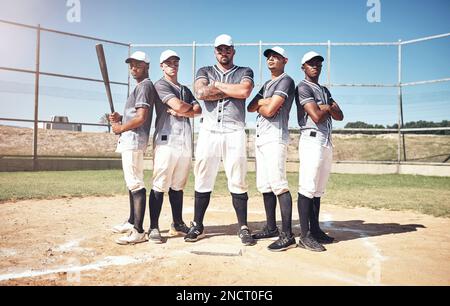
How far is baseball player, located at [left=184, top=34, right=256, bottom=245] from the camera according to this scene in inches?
177

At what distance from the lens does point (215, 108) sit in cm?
461

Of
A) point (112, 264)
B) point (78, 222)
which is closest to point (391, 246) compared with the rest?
point (112, 264)

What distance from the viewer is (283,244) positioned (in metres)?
4.18

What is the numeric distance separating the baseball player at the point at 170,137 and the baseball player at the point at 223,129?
0.24 meters

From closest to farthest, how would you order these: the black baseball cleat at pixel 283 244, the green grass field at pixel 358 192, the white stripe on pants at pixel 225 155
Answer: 1. the black baseball cleat at pixel 283 244
2. the white stripe on pants at pixel 225 155
3. the green grass field at pixel 358 192

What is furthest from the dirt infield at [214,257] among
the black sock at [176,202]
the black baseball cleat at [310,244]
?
the black sock at [176,202]

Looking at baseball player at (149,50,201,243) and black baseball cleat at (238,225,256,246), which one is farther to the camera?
baseball player at (149,50,201,243)

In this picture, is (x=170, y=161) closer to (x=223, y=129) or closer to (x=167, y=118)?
(x=167, y=118)

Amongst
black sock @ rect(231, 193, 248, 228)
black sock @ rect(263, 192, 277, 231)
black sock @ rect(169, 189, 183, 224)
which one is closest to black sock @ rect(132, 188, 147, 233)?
black sock @ rect(169, 189, 183, 224)

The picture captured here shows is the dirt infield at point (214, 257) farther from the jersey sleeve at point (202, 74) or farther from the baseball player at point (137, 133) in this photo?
the jersey sleeve at point (202, 74)

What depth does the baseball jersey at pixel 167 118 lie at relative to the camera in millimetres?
4703

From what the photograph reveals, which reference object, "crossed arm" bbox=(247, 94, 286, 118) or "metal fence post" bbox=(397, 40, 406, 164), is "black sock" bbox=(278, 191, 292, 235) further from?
"metal fence post" bbox=(397, 40, 406, 164)

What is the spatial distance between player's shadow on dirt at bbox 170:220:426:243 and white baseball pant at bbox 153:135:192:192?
2.95ft
